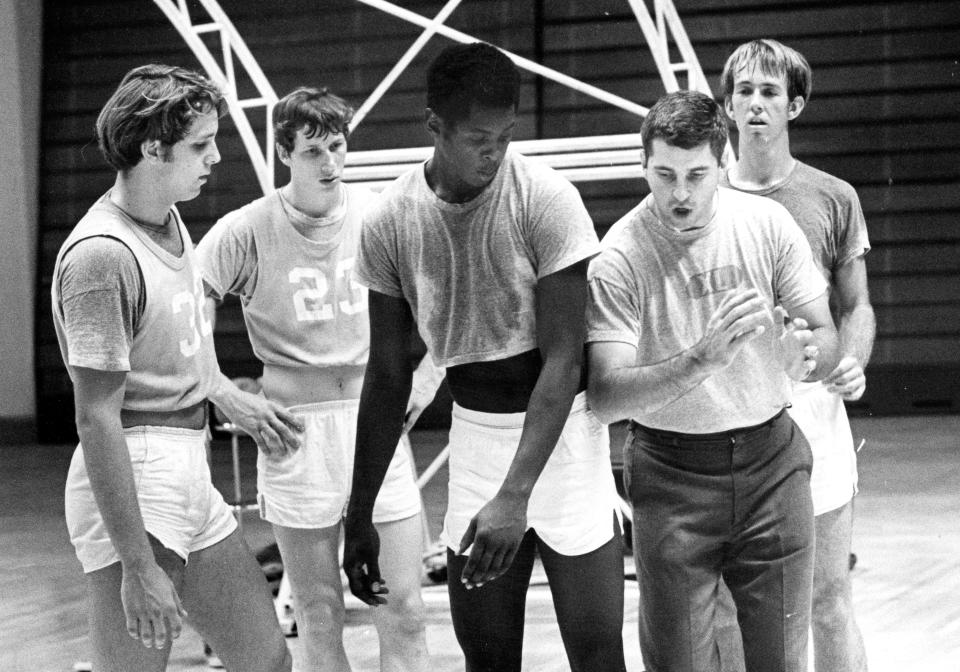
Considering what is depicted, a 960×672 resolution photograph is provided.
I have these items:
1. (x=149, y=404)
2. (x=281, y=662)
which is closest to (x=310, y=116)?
(x=149, y=404)

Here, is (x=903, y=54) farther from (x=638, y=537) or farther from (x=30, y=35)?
(x=638, y=537)

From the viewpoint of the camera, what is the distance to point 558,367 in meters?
2.30

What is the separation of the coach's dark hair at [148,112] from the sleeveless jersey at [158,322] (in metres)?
0.11

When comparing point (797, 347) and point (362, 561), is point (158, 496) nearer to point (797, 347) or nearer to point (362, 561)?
point (362, 561)

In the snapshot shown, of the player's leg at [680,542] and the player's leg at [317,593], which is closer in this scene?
the player's leg at [680,542]

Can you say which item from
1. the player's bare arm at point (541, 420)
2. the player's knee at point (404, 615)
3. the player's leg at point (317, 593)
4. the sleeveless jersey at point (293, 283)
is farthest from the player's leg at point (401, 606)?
the player's bare arm at point (541, 420)

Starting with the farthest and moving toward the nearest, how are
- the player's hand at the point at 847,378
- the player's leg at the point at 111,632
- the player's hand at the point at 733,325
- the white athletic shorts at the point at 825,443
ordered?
1. the white athletic shorts at the point at 825,443
2. the player's hand at the point at 847,378
3. the player's leg at the point at 111,632
4. the player's hand at the point at 733,325

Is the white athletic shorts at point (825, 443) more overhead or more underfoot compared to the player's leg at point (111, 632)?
more overhead

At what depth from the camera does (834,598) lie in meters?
3.21

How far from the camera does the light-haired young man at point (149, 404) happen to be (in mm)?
2445

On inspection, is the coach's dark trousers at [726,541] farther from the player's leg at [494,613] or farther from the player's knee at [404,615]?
the player's knee at [404,615]

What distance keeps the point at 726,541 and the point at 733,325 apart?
0.60 metres

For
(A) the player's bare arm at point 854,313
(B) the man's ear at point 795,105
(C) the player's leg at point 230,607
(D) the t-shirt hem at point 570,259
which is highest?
(B) the man's ear at point 795,105

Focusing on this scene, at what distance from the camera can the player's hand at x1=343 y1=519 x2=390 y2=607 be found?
2.56m
